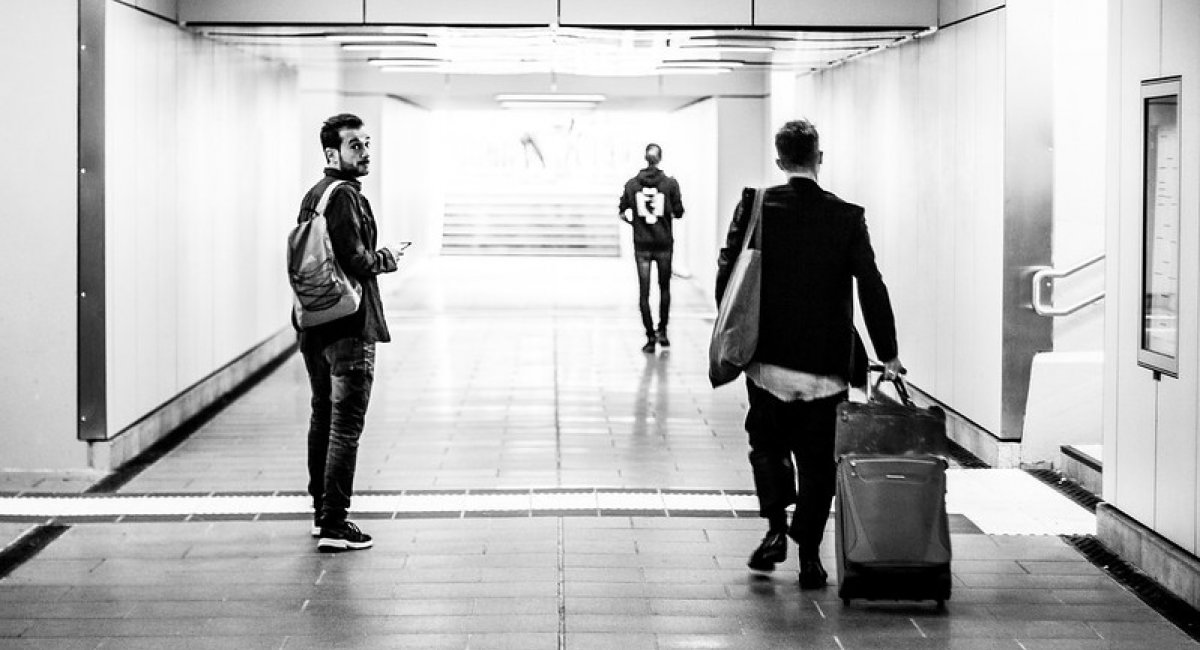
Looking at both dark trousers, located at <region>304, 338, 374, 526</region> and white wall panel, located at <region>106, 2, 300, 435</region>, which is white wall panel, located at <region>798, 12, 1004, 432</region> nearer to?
dark trousers, located at <region>304, 338, 374, 526</region>

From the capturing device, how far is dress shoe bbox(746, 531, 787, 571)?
6.40m

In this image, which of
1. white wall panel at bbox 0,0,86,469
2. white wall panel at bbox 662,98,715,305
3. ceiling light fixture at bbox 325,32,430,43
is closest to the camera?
white wall panel at bbox 0,0,86,469

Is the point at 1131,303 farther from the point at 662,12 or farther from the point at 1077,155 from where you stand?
the point at 662,12

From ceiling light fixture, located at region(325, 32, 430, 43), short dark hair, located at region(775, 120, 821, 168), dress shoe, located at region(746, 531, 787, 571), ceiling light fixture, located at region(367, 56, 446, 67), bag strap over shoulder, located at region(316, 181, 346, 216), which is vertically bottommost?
dress shoe, located at region(746, 531, 787, 571)

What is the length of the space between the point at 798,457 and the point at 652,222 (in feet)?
29.5

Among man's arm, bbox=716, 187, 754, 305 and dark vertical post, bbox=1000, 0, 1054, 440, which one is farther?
dark vertical post, bbox=1000, 0, 1054, 440

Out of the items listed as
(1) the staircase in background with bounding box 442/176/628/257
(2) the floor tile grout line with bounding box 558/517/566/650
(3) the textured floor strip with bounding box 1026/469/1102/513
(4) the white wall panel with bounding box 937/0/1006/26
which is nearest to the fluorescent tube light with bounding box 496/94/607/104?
(1) the staircase in background with bounding box 442/176/628/257

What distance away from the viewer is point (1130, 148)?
22.3ft

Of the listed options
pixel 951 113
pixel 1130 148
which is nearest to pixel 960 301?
pixel 951 113

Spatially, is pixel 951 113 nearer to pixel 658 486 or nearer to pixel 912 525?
pixel 658 486

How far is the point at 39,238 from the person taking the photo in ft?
28.1

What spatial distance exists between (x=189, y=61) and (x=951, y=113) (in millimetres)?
4714

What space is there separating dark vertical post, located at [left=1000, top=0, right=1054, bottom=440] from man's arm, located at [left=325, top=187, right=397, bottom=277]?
366 centimetres

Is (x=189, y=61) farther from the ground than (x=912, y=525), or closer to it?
farther from the ground
